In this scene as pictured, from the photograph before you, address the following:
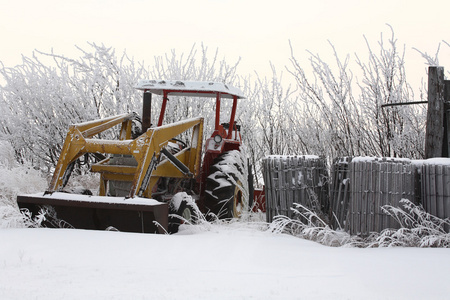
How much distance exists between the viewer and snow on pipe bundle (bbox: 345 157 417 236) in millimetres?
4734

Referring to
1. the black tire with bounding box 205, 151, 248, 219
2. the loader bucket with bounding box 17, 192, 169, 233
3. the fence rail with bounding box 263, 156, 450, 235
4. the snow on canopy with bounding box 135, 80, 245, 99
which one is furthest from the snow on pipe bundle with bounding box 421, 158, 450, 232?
the snow on canopy with bounding box 135, 80, 245, 99

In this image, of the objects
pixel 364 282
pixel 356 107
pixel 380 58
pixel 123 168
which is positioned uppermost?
pixel 380 58

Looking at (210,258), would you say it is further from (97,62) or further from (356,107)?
(97,62)

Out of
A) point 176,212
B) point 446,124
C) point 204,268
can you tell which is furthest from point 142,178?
point 446,124

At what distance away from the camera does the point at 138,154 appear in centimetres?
536

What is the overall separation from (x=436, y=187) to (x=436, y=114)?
3.90 ft

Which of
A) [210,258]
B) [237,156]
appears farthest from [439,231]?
[237,156]

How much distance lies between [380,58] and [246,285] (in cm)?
559

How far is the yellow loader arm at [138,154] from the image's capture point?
532cm

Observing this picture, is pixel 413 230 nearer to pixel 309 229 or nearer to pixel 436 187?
pixel 436 187

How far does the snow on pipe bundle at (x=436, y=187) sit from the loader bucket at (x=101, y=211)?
2.44m

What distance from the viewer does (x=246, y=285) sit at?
3.01 meters

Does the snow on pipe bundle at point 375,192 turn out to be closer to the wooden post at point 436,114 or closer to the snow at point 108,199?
the wooden post at point 436,114

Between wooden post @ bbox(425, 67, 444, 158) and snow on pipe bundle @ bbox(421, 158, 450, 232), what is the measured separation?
0.83 metres
